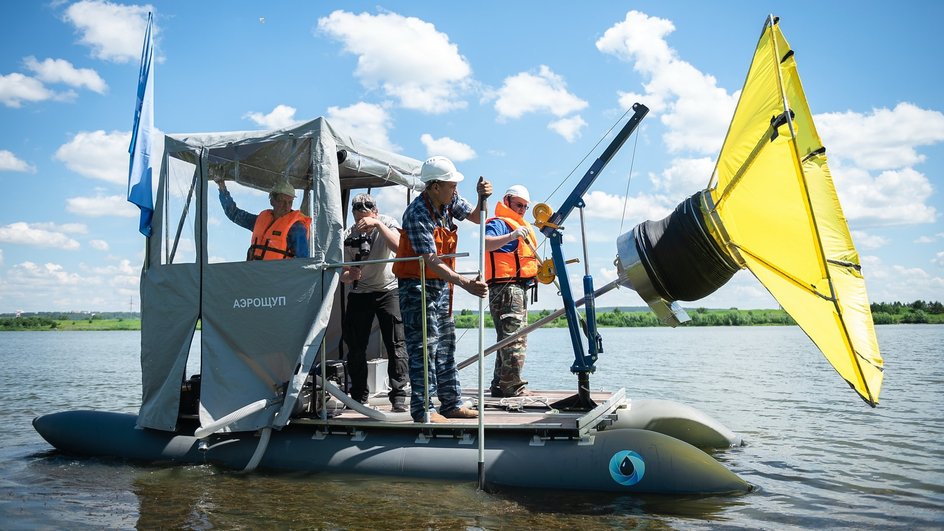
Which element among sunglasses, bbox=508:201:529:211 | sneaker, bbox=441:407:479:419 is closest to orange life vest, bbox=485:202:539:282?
sunglasses, bbox=508:201:529:211

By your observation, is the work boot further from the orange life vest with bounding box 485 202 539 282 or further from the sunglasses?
the sunglasses

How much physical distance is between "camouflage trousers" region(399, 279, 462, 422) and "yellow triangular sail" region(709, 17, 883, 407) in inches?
105

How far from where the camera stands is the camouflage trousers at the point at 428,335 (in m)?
6.77

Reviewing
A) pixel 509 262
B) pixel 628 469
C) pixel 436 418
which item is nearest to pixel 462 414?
pixel 436 418

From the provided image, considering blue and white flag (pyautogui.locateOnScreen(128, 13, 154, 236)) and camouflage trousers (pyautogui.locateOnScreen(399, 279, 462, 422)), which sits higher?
blue and white flag (pyautogui.locateOnScreen(128, 13, 154, 236))

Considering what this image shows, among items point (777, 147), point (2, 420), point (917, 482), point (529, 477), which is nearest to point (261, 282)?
point (529, 477)

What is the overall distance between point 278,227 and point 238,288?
2.49 ft

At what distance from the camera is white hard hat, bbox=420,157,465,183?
663cm

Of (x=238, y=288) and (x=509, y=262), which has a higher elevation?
(x=509, y=262)

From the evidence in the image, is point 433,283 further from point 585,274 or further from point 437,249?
point 585,274

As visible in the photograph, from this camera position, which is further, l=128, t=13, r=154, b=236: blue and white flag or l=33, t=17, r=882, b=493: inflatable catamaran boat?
l=128, t=13, r=154, b=236: blue and white flag

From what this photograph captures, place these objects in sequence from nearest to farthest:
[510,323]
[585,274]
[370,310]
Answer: [585,274], [370,310], [510,323]

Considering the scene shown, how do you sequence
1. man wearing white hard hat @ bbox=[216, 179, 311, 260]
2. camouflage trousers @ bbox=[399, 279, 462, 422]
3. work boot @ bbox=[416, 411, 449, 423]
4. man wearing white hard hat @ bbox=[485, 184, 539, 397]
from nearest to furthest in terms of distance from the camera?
camouflage trousers @ bbox=[399, 279, 462, 422] < work boot @ bbox=[416, 411, 449, 423] < man wearing white hard hat @ bbox=[216, 179, 311, 260] < man wearing white hard hat @ bbox=[485, 184, 539, 397]

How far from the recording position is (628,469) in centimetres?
620
